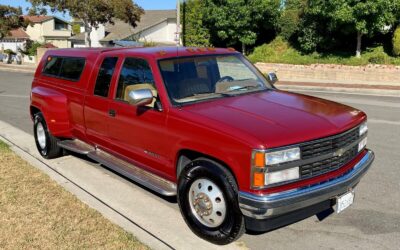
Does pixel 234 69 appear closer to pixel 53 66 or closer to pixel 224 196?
pixel 224 196

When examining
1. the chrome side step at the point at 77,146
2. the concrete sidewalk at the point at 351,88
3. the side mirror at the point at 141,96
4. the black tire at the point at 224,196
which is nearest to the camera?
the black tire at the point at 224,196

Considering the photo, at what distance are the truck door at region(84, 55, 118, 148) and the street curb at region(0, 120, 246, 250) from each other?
1.90ft

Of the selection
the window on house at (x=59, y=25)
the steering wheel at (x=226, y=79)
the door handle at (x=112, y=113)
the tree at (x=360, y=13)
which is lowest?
the door handle at (x=112, y=113)

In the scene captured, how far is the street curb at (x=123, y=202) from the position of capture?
4.35 m

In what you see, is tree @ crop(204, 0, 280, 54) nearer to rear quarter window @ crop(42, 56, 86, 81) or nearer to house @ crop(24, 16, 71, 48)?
rear quarter window @ crop(42, 56, 86, 81)

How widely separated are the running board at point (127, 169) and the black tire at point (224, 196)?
331 millimetres

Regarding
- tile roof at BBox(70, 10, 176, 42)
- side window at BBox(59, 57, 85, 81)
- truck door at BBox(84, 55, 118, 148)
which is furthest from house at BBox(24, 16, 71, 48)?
truck door at BBox(84, 55, 118, 148)

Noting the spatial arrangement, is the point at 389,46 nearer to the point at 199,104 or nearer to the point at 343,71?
the point at 343,71

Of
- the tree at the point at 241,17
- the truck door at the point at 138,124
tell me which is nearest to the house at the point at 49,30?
the tree at the point at 241,17

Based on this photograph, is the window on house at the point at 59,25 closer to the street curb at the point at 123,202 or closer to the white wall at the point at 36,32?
the white wall at the point at 36,32

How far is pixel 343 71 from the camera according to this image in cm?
2156

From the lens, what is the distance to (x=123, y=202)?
535 cm

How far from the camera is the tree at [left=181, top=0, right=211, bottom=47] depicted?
31828 millimetres

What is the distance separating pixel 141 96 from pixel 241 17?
2387 cm
